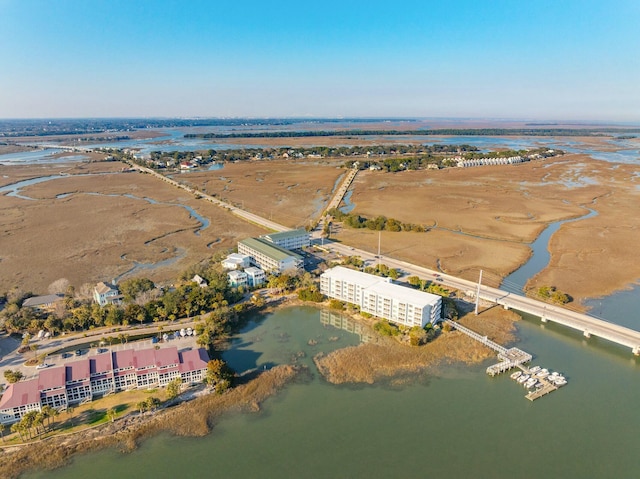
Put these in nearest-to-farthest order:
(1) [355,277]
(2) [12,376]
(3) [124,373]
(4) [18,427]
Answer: (4) [18,427]
(2) [12,376]
(3) [124,373]
(1) [355,277]

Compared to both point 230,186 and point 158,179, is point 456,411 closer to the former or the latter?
point 230,186

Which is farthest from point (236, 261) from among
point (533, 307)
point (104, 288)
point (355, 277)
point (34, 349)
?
point (533, 307)

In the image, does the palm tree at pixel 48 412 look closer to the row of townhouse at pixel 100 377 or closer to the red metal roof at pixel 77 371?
the row of townhouse at pixel 100 377

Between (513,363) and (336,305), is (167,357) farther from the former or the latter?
(513,363)

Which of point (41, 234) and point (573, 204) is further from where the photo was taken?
point (573, 204)

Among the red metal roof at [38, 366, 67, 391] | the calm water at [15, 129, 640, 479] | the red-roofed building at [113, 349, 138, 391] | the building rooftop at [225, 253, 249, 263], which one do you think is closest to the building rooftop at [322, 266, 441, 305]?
the calm water at [15, 129, 640, 479]

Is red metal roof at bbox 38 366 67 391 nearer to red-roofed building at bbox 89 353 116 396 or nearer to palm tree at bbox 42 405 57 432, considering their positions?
palm tree at bbox 42 405 57 432

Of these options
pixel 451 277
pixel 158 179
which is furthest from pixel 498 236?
pixel 158 179
